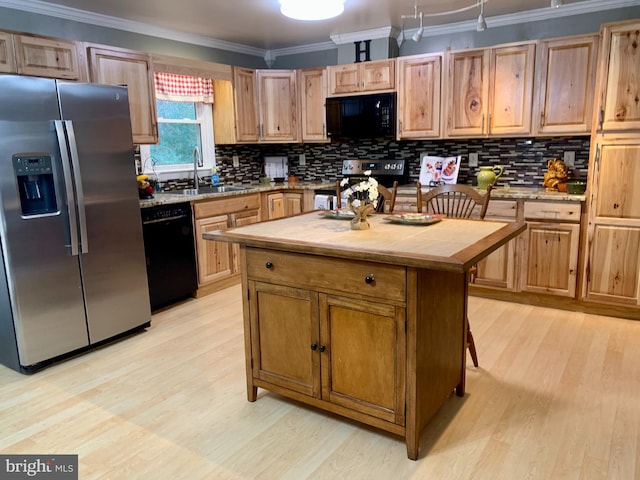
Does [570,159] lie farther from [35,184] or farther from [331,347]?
[35,184]

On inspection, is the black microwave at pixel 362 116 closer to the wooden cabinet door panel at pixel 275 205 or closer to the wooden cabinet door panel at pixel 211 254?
the wooden cabinet door panel at pixel 275 205

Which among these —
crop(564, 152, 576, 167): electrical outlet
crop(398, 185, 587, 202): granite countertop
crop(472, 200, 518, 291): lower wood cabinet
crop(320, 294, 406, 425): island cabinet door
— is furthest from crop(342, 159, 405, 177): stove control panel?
crop(320, 294, 406, 425): island cabinet door

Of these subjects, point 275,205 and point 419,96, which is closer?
point 419,96

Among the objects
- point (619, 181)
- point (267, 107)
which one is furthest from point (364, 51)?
point (619, 181)

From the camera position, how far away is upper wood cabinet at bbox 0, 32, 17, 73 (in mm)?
2986

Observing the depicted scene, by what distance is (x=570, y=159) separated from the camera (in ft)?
13.0

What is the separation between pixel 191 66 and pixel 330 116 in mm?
1398

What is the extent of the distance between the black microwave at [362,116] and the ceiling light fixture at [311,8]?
2048mm

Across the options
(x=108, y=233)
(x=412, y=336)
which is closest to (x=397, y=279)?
(x=412, y=336)

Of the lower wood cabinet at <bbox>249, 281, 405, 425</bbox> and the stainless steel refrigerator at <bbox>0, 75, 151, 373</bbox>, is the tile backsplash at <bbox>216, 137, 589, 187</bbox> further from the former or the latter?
the lower wood cabinet at <bbox>249, 281, 405, 425</bbox>

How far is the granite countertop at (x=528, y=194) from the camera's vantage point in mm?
3529

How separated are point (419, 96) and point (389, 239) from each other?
263cm

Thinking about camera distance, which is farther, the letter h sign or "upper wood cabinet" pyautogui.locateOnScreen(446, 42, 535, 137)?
the letter h sign

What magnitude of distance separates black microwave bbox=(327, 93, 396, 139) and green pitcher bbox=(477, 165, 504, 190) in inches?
35.6
